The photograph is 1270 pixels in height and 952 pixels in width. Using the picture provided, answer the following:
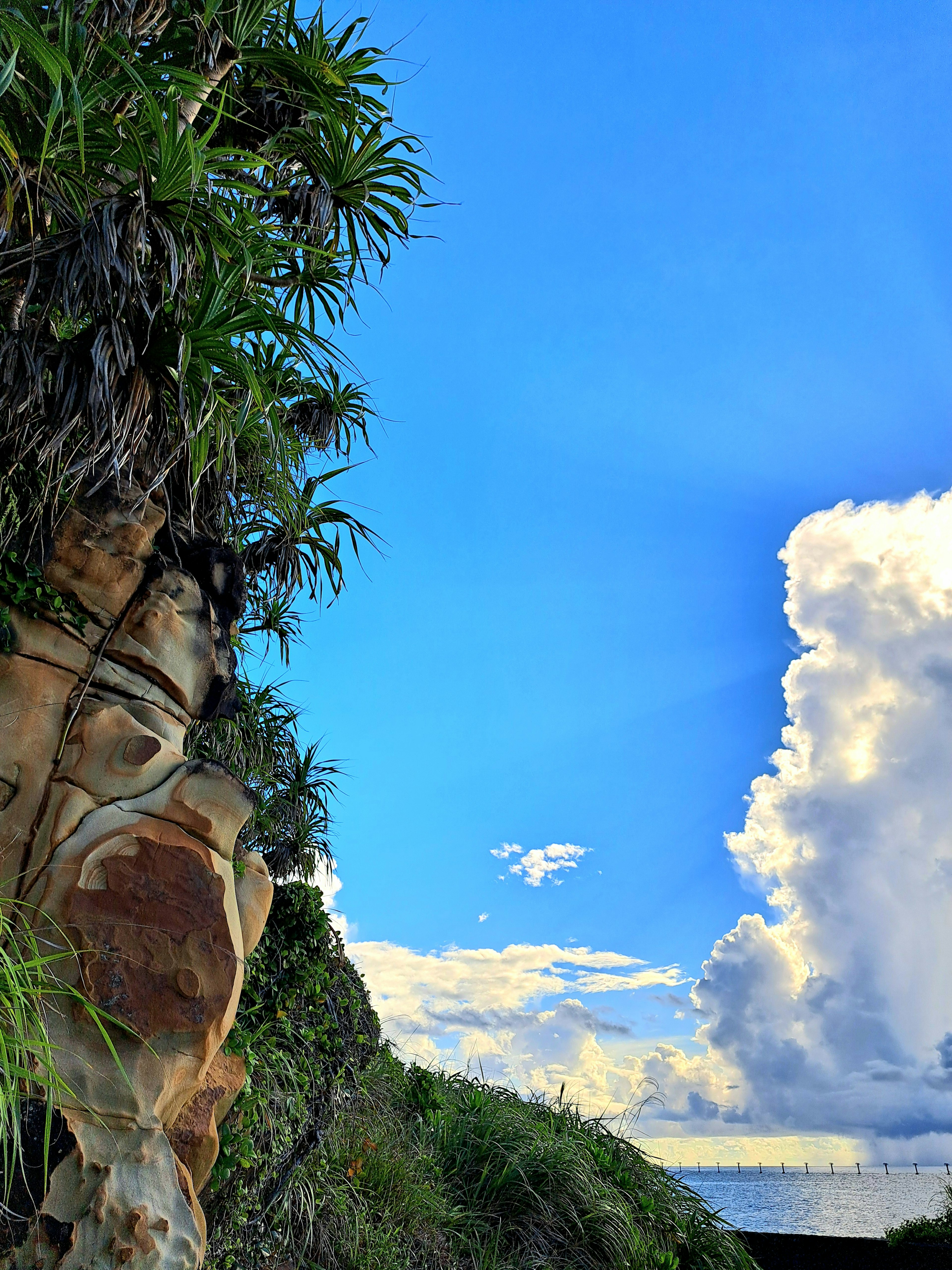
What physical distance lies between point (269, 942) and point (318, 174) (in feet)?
17.8

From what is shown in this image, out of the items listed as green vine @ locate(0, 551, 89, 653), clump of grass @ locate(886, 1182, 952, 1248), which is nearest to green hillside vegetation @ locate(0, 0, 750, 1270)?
green vine @ locate(0, 551, 89, 653)

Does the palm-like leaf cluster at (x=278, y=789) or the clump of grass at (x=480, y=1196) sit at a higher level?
the palm-like leaf cluster at (x=278, y=789)

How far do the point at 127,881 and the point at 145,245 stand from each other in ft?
10.9

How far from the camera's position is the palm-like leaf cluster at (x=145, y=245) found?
4.43 metres

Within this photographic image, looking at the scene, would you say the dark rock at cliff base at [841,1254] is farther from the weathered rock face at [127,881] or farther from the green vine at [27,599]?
the green vine at [27,599]

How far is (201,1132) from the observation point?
4.32 m

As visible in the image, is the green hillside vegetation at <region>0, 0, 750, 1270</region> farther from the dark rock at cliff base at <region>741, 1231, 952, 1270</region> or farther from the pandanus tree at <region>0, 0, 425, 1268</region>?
the dark rock at cliff base at <region>741, 1231, 952, 1270</region>

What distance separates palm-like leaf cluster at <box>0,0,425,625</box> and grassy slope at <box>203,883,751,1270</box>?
3249 mm

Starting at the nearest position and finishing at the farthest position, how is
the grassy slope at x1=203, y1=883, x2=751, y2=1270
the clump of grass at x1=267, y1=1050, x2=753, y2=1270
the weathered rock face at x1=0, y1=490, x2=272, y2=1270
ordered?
the weathered rock face at x1=0, y1=490, x2=272, y2=1270 < the grassy slope at x1=203, y1=883, x2=751, y2=1270 < the clump of grass at x1=267, y1=1050, x2=753, y2=1270

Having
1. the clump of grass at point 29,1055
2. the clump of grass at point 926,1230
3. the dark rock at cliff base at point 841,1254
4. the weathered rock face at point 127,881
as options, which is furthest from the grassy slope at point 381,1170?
the clump of grass at point 926,1230

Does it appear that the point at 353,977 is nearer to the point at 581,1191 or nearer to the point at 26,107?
the point at 581,1191

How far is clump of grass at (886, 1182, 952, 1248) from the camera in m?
10.6

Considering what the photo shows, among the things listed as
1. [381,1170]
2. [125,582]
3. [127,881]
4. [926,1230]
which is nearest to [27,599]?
[125,582]

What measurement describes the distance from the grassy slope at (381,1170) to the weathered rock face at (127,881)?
965 millimetres
